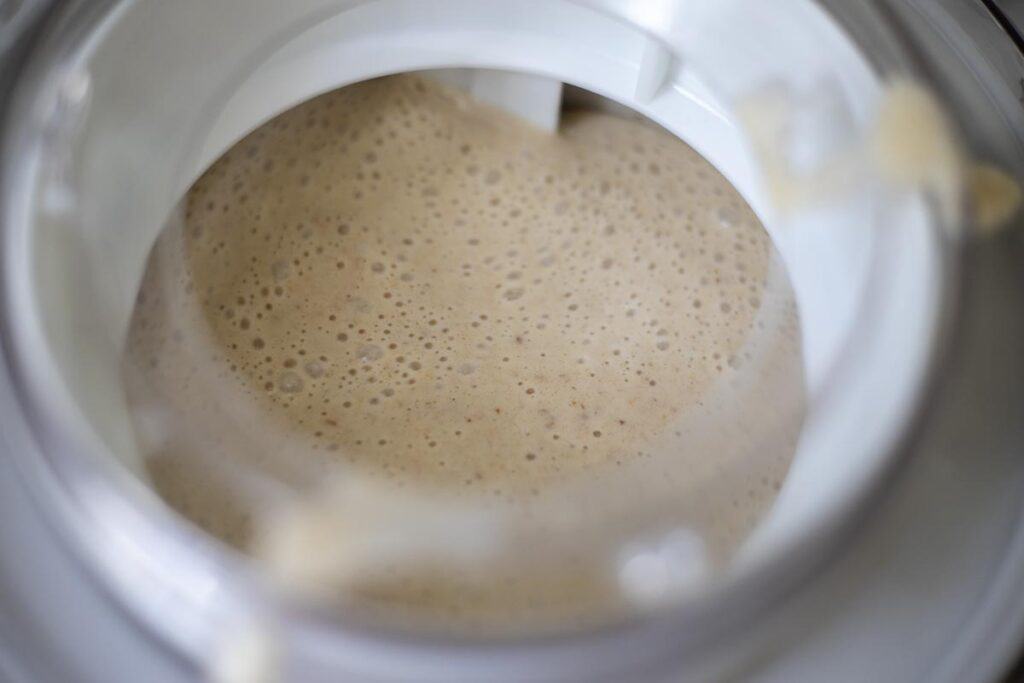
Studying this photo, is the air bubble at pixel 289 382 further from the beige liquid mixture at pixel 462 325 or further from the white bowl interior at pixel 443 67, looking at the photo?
the white bowl interior at pixel 443 67

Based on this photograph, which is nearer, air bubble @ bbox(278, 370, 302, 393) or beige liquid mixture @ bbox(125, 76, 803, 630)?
beige liquid mixture @ bbox(125, 76, 803, 630)

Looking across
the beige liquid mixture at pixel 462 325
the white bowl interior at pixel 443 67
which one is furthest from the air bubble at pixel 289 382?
the white bowl interior at pixel 443 67

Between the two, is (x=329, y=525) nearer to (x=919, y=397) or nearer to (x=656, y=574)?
(x=656, y=574)

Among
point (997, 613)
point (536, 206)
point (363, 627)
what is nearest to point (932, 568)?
point (997, 613)

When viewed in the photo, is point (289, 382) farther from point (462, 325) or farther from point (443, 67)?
point (443, 67)

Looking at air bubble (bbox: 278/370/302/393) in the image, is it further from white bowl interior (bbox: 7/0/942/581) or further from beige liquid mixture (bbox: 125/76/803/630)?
white bowl interior (bbox: 7/0/942/581)

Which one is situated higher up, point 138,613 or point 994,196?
point 994,196

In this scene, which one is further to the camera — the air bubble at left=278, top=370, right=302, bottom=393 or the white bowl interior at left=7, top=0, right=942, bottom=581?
the air bubble at left=278, top=370, right=302, bottom=393

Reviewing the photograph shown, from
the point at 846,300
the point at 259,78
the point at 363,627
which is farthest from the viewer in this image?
the point at 259,78

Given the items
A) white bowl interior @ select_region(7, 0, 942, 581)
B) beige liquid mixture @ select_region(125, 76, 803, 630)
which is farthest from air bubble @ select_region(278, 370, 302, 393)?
white bowl interior @ select_region(7, 0, 942, 581)
